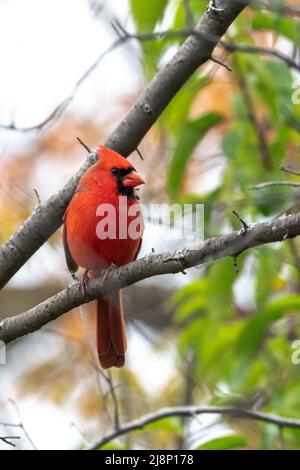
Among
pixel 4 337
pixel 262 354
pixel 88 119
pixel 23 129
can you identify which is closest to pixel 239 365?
pixel 262 354

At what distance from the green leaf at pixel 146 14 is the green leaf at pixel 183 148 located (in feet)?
2.70

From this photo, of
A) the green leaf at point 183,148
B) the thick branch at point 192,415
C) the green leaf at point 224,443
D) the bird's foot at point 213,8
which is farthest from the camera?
the green leaf at point 183,148

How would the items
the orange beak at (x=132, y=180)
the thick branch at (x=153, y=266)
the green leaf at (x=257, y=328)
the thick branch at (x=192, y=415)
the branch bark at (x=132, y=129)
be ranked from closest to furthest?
the thick branch at (x=153, y=266), the branch bark at (x=132, y=129), the thick branch at (x=192, y=415), the orange beak at (x=132, y=180), the green leaf at (x=257, y=328)

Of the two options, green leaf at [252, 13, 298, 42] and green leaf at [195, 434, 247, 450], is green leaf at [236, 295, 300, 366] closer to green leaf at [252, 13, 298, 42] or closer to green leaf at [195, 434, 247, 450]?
green leaf at [195, 434, 247, 450]

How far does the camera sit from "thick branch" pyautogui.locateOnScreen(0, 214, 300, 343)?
2.56m

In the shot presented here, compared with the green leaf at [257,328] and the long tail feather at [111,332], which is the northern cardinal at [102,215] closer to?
the long tail feather at [111,332]

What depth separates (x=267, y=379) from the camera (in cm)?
484

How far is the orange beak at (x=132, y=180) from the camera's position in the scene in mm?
3842

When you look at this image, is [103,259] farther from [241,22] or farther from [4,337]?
[241,22]

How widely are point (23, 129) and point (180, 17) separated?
0.99 metres

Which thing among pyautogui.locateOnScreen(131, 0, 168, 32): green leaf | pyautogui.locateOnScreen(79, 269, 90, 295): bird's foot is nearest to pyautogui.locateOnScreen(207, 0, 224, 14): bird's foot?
pyautogui.locateOnScreen(131, 0, 168, 32): green leaf

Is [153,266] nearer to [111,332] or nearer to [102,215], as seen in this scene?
[102,215]

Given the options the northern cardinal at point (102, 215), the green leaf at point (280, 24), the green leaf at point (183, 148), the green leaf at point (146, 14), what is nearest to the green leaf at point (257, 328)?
the northern cardinal at point (102, 215)

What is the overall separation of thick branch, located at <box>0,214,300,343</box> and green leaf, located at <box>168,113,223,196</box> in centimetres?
112
